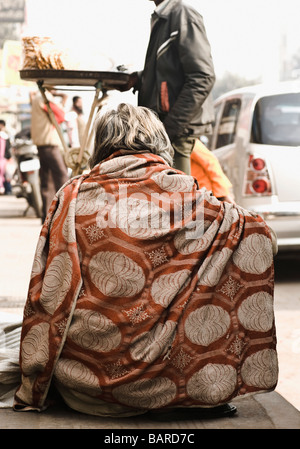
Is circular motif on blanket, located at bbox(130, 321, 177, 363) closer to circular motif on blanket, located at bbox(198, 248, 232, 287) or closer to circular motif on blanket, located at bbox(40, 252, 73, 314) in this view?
circular motif on blanket, located at bbox(198, 248, 232, 287)

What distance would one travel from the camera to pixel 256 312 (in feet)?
11.9

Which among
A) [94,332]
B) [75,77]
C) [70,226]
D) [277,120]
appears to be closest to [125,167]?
[70,226]

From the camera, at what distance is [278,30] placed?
6538 centimetres

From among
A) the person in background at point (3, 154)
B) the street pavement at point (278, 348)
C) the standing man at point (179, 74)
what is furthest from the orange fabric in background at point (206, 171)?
the person in background at point (3, 154)

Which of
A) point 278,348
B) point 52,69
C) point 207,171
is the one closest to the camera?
point 278,348

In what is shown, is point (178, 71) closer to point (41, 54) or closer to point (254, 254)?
point (41, 54)

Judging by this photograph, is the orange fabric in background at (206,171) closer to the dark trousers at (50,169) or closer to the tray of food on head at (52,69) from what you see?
the tray of food on head at (52,69)

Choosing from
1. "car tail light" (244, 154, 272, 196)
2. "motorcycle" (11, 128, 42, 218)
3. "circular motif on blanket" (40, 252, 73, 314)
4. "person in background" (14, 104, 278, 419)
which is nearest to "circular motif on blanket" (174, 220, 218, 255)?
"person in background" (14, 104, 278, 419)

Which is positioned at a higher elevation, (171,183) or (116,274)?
(171,183)

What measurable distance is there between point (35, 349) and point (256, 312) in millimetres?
897

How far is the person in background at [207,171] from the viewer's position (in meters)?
6.12

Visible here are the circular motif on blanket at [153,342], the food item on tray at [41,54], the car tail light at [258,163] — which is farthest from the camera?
the car tail light at [258,163]

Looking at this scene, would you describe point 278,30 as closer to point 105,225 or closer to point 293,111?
point 293,111

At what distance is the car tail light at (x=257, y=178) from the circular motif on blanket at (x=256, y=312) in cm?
395
